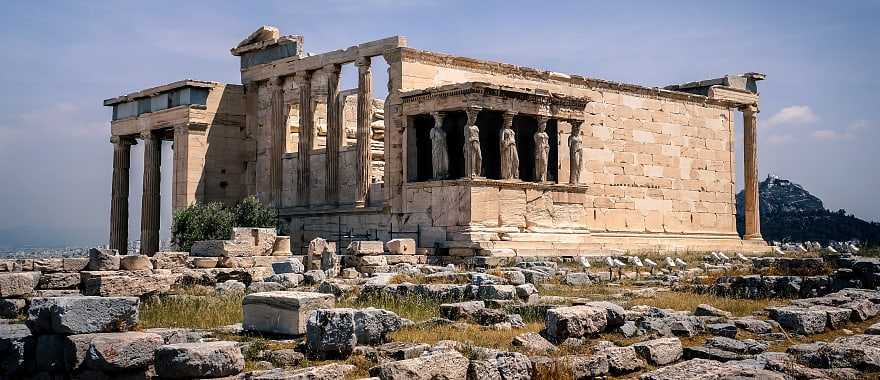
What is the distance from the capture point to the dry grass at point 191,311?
11039mm

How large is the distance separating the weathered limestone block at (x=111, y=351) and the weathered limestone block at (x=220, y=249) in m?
9.28

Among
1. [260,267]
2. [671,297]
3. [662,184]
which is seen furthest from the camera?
[662,184]

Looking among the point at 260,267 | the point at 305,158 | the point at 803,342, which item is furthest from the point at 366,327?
the point at 305,158

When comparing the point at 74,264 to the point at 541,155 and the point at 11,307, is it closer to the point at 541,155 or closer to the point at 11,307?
the point at 11,307

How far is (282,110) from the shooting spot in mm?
27406

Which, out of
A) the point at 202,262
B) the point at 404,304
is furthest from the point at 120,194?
the point at 404,304

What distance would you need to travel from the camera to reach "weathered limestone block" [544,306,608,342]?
32.1ft

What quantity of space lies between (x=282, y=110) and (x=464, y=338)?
1852 cm

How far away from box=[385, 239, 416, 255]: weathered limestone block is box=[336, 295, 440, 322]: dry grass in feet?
22.1

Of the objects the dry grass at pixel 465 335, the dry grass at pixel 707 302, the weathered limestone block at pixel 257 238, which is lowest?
the dry grass at pixel 465 335

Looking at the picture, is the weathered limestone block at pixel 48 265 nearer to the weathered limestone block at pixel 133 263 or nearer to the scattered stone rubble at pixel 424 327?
the scattered stone rubble at pixel 424 327

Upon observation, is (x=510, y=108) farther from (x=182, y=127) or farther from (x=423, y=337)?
(x=423, y=337)

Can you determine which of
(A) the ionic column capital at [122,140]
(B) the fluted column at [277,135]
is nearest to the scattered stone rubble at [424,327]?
(B) the fluted column at [277,135]

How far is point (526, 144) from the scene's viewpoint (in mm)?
24531
